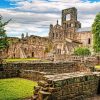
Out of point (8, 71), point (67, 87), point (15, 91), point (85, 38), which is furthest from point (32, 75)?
point (85, 38)

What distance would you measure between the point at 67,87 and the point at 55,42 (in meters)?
65.7

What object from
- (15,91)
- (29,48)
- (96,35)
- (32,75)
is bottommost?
(15,91)

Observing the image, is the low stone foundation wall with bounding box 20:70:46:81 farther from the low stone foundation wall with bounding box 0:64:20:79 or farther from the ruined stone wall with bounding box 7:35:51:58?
the ruined stone wall with bounding box 7:35:51:58

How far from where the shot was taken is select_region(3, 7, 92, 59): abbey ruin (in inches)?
2188

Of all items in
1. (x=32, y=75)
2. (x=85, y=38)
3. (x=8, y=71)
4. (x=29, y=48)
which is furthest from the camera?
(x=85, y=38)

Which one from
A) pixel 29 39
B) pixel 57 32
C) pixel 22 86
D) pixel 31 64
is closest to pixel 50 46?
pixel 29 39

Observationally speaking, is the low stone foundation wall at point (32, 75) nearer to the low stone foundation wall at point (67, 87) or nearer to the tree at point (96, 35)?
the low stone foundation wall at point (67, 87)

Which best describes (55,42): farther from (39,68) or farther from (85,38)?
(39,68)

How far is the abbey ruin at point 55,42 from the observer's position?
182 feet

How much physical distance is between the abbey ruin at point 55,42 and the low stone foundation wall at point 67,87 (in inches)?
315

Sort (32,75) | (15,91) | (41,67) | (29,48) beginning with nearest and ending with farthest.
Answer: (15,91) → (32,75) → (41,67) → (29,48)

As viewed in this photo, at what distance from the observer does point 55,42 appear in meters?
75.3

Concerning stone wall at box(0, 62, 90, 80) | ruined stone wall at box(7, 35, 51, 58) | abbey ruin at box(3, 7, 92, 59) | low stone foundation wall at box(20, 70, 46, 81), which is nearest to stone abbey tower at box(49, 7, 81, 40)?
abbey ruin at box(3, 7, 92, 59)

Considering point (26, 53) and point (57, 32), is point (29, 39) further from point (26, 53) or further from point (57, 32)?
point (57, 32)
